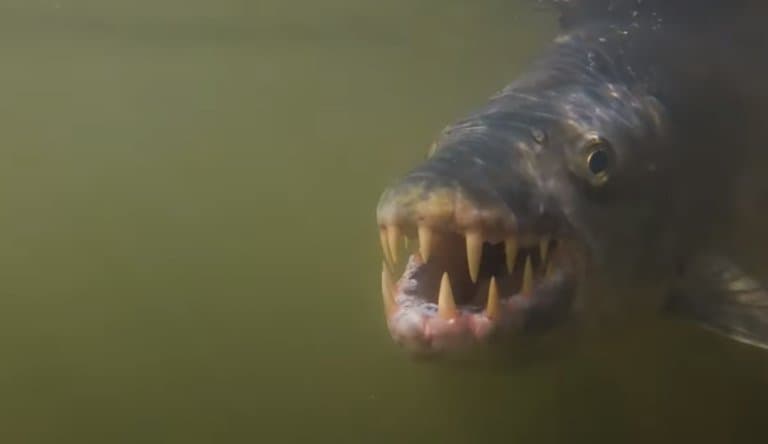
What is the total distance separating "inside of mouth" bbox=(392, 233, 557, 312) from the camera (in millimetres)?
3270

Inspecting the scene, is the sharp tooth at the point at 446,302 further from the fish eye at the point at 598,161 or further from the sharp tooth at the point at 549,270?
the fish eye at the point at 598,161

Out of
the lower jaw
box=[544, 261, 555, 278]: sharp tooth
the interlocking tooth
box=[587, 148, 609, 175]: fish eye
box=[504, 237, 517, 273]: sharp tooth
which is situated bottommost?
the lower jaw

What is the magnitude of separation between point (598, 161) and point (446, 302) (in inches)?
42.3

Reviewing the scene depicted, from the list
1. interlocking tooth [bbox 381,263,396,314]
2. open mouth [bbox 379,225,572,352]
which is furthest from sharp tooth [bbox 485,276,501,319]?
interlocking tooth [bbox 381,263,396,314]

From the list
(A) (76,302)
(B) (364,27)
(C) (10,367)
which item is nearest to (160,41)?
(B) (364,27)

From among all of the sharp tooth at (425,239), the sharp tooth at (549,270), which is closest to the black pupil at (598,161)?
the sharp tooth at (549,270)

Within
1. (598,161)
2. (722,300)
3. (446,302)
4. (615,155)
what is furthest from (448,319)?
(722,300)

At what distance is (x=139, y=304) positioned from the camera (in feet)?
33.0

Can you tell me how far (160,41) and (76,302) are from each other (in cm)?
431

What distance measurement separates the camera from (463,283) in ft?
11.2

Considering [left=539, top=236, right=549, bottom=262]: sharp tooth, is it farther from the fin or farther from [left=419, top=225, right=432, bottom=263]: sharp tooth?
the fin

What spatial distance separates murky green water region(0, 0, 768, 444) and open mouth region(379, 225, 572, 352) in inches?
9.4

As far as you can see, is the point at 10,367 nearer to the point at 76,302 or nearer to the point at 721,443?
the point at 76,302

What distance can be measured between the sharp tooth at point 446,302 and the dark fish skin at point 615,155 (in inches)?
8.4
